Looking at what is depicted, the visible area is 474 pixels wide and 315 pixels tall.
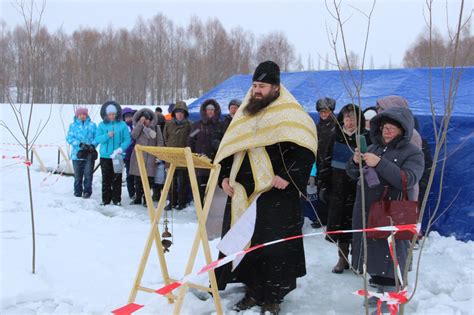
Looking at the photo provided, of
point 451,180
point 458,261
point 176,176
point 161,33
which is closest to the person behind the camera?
point 458,261

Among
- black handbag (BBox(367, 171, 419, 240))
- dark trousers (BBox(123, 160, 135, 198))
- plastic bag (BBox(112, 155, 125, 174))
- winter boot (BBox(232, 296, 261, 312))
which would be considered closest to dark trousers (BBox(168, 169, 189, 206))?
plastic bag (BBox(112, 155, 125, 174))

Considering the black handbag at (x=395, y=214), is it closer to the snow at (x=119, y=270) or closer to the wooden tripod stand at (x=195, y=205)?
the snow at (x=119, y=270)

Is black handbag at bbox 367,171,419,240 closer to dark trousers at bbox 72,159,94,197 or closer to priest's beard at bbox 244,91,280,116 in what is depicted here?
priest's beard at bbox 244,91,280,116

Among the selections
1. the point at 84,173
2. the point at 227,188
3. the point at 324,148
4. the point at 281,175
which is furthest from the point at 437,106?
the point at 84,173

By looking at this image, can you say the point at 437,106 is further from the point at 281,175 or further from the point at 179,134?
the point at 179,134

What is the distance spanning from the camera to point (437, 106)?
650 centimetres

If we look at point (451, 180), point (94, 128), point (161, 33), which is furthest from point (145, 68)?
point (451, 180)

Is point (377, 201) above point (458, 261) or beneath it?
above

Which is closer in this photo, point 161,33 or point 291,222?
point 291,222

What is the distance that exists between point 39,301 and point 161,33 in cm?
3928

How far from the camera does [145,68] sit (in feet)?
131

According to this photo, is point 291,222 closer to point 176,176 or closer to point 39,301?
point 39,301

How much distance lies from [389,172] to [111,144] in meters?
5.67

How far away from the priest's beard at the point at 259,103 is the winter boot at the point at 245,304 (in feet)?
4.96
